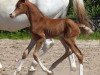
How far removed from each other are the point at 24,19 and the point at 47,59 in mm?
1459

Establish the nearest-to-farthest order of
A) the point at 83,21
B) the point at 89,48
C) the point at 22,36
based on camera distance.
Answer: the point at 83,21 < the point at 89,48 < the point at 22,36

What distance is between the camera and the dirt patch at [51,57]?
6.96 meters

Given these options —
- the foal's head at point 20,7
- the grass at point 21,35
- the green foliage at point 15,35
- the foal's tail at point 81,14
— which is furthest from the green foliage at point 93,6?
the foal's head at point 20,7

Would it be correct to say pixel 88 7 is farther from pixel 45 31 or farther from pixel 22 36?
pixel 45 31

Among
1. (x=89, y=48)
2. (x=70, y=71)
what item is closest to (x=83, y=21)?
(x=70, y=71)

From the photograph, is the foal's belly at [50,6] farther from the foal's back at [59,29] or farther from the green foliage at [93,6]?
the green foliage at [93,6]

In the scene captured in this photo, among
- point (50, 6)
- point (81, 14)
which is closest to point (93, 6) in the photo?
point (50, 6)

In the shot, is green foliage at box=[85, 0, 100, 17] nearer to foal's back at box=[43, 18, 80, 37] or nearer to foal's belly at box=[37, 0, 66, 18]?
foal's belly at box=[37, 0, 66, 18]

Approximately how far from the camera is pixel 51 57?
8.33 m

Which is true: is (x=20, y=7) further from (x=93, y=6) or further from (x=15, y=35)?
(x=93, y=6)

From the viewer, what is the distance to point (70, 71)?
22.4 feet

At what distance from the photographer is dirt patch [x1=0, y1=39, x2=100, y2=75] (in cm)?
696

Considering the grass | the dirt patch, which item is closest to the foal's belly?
the dirt patch

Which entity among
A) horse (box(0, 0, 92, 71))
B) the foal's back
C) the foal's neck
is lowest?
horse (box(0, 0, 92, 71))
